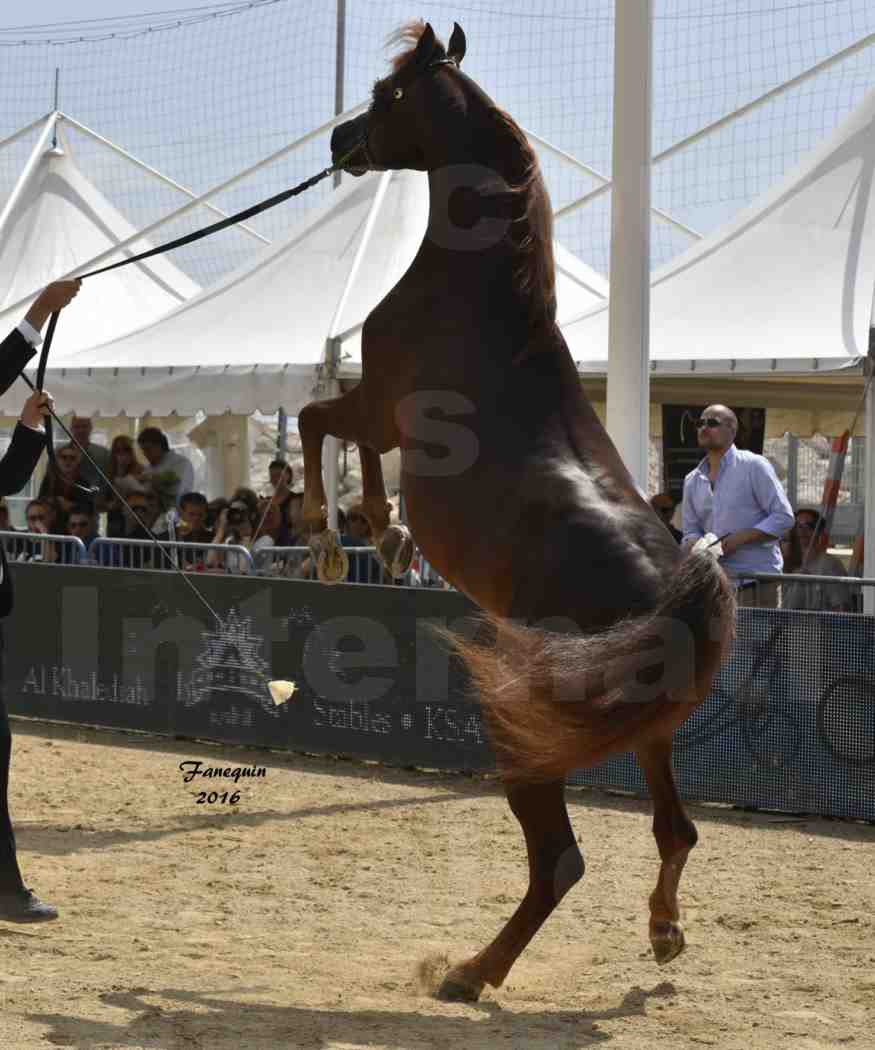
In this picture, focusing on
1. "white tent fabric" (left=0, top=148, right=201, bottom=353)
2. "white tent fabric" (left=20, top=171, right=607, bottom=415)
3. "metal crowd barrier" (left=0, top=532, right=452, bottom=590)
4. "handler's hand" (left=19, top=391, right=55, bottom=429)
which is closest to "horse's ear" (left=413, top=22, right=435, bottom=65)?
"handler's hand" (left=19, top=391, right=55, bottom=429)

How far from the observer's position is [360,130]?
16.4 ft

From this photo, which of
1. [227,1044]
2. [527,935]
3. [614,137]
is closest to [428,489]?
[527,935]

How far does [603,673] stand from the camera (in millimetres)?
3740

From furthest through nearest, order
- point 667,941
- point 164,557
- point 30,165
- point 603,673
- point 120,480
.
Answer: point 30,165 → point 120,480 → point 164,557 → point 667,941 → point 603,673

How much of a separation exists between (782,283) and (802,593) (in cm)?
311

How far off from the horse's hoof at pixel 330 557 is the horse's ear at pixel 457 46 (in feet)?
5.44

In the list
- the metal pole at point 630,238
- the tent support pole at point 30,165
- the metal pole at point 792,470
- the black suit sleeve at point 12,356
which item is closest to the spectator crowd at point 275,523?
the black suit sleeve at point 12,356

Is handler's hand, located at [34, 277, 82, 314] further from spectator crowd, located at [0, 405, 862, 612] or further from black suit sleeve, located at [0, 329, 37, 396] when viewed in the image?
spectator crowd, located at [0, 405, 862, 612]

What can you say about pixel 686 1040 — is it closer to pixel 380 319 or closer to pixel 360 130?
pixel 380 319

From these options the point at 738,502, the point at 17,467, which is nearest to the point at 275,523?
the point at 738,502

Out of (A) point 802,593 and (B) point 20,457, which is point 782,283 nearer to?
(A) point 802,593

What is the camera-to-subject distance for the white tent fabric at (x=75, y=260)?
45.3 ft

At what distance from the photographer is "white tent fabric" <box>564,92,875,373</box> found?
9180mm

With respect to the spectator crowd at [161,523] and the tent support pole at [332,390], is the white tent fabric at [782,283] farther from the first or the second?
the spectator crowd at [161,523]
